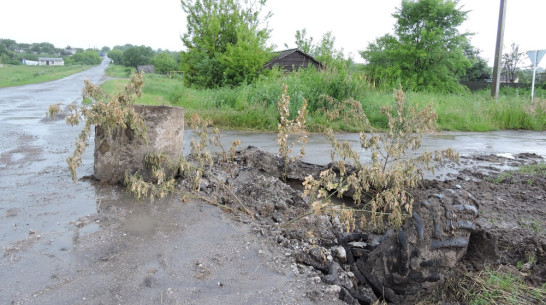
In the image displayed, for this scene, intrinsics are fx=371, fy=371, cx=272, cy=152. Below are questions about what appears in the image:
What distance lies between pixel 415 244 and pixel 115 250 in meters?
2.19

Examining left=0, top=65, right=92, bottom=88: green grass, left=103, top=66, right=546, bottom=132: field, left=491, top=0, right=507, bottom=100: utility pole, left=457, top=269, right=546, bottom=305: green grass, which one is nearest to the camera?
left=457, top=269, right=546, bottom=305: green grass

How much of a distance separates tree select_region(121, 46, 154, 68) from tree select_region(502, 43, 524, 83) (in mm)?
77702

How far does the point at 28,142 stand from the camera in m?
6.34

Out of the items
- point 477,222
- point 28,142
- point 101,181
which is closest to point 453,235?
point 477,222

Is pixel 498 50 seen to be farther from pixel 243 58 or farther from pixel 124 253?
pixel 124 253

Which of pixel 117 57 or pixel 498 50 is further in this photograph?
pixel 117 57

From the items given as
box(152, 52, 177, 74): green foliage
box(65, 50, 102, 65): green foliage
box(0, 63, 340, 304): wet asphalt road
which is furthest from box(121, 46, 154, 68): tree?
box(0, 63, 340, 304): wet asphalt road

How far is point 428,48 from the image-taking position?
80.3ft

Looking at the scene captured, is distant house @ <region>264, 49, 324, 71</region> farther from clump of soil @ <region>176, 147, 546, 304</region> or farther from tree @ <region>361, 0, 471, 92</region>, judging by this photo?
clump of soil @ <region>176, 147, 546, 304</region>

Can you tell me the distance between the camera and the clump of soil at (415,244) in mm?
2707

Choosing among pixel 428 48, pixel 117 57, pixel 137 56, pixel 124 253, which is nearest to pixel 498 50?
pixel 428 48

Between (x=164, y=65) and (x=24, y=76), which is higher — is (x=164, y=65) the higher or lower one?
the higher one

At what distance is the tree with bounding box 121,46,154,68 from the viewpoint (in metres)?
92.8

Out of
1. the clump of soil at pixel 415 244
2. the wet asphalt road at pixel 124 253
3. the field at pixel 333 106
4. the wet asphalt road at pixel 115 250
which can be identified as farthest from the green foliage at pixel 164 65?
the clump of soil at pixel 415 244
